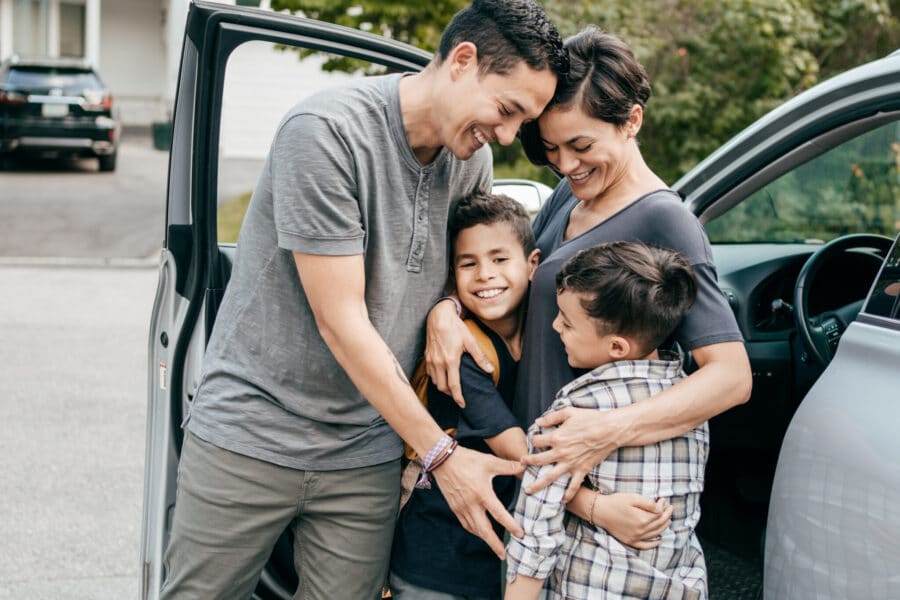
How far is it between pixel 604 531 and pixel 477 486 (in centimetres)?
28

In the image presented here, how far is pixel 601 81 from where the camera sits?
2.21 m

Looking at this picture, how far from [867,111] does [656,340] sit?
729 mm

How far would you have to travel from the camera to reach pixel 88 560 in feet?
13.5

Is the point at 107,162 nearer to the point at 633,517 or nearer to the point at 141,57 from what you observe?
the point at 141,57

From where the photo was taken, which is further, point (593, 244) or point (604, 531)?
point (593, 244)

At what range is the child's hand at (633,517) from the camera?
2053mm

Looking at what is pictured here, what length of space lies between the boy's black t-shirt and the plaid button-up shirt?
5.9 inches

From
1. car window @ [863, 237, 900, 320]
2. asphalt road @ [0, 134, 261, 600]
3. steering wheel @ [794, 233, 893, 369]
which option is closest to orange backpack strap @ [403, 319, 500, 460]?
car window @ [863, 237, 900, 320]

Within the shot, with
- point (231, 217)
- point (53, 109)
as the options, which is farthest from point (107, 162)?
point (231, 217)

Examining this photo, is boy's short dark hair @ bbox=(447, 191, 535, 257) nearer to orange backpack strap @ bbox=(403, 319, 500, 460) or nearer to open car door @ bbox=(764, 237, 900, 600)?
Result: orange backpack strap @ bbox=(403, 319, 500, 460)

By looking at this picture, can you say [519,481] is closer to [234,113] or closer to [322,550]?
[322,550]

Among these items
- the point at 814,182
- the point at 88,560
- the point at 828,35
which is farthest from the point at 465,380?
the point at 828,35

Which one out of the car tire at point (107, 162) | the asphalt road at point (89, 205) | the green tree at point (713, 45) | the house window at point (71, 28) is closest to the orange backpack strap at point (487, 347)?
the asphalt road at point (89, 205)

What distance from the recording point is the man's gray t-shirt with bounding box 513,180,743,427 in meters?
2.11
